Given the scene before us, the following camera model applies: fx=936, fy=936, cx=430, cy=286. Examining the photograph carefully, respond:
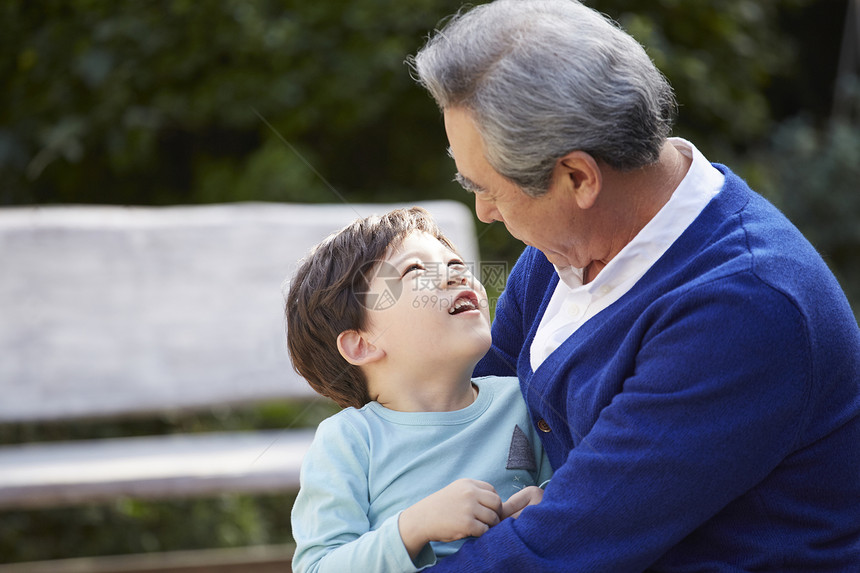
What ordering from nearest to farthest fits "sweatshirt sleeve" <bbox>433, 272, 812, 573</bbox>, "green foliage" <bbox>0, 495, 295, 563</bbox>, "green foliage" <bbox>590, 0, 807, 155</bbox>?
"sweatshirt sleeve" <bbox>433, 272, 812, 573</bbox>, "green foliage" <bbox>0, 495, 295, 563</bbox>, "green foliage" <bbox>590, 0, 807, 155</bbox>

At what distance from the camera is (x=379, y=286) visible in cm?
158

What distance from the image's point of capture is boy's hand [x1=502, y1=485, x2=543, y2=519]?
141 centimetres

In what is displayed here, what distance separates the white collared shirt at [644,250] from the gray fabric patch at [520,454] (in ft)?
0.54

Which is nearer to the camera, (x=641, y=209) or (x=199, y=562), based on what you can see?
(x=641, y=209)

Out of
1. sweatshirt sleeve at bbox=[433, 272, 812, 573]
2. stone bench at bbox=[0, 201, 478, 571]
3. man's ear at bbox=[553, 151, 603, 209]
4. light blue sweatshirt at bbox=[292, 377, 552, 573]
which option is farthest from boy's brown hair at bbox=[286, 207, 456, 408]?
stone bench at bbox=[0, 201, 478, 571]

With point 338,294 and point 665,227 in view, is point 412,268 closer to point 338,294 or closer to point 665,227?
point 338,294

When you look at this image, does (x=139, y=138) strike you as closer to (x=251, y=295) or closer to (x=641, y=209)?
(x=251, y=295)

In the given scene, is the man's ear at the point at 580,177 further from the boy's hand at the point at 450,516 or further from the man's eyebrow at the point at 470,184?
the boy's hand at the point at 450,516

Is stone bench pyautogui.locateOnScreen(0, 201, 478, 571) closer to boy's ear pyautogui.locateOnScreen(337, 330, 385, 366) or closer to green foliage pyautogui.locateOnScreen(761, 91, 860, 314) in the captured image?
boy's ear pyautogui.locateOnScreen(337, 330, 385, 366)

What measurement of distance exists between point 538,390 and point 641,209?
34 cm

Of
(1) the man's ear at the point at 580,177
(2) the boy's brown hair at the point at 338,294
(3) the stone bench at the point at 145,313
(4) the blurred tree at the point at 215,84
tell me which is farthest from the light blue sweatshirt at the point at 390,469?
(4) the blurred tree at the point at 215,84

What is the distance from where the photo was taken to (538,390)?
5.04ft

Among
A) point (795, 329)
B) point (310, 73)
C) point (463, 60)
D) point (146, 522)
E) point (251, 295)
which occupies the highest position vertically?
point (463, 60)

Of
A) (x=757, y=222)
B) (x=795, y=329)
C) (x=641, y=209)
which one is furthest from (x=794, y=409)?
(x=641, y=209)
